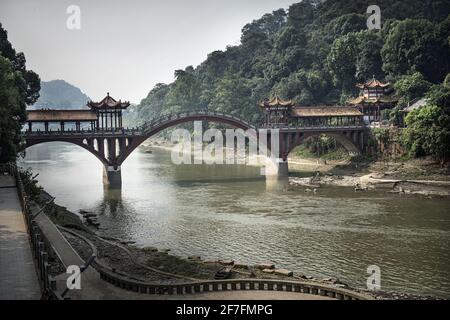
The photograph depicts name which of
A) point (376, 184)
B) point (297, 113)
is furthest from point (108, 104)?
point (376, 184)

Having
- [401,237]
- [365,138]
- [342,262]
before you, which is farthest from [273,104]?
[342,262]

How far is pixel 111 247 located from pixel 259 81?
336ft

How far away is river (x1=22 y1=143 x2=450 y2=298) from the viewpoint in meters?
36.0

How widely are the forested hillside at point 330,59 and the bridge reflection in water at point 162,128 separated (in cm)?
1405

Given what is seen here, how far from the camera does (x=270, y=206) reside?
5822cm

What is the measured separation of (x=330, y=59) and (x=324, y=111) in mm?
27727

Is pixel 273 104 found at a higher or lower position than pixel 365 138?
higher

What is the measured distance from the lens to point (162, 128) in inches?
3150

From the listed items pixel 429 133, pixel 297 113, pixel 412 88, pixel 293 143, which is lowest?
pixel 293 143

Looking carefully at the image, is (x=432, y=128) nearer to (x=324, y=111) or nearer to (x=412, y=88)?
(x=412, y=88)
